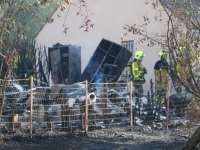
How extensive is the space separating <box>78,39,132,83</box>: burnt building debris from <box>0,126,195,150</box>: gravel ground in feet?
21.4

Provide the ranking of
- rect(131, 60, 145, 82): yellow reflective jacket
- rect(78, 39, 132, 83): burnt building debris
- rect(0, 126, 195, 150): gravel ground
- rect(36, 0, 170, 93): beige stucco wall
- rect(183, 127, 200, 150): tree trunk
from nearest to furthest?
rect(183, 127, 200, 150): tree trunk < rect(0, 126, 195, 150): gravel ground < rect(131, 60, 145, 82): yellow reflective jacket < rect(78, 39, 132, 83): burnt building debris < rect(36, 0, 170, 93): beige stucco wall

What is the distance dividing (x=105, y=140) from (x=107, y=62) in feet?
27.8

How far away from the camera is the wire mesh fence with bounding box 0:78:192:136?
1129cm

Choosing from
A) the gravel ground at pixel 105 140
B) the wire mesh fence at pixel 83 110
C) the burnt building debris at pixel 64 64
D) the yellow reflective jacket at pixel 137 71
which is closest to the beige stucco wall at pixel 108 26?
the burnt building debris at pixel 64 64

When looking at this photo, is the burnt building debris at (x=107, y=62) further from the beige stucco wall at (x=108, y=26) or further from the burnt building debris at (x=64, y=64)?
the beige stucco wall at (x=108, y=26)

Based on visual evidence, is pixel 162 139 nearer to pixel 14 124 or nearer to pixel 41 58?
pixel 14 124

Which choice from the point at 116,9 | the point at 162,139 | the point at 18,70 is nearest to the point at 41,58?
the point at 18,70

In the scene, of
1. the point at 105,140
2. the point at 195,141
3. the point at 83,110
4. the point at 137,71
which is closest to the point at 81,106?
the point at 83,110

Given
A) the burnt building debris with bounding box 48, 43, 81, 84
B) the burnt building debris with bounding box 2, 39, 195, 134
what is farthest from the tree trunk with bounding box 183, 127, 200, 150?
the burnt building debris with bounding box 48, 43, 81, 84

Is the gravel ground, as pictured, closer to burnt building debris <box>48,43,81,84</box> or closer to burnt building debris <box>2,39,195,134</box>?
burnt building debris <box>2,39,195,134</box>

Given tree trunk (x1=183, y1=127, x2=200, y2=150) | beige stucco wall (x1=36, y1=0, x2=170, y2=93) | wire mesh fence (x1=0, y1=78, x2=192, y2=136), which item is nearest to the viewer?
tree trunk (x1=183, y1=127, x2=200, y2=150)

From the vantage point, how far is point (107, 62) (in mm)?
18609

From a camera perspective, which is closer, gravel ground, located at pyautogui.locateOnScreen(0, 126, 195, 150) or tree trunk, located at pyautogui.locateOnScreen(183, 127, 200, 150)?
tree trunk, located at pyautogui.locateOnScreen(183, 127, 200, 150)

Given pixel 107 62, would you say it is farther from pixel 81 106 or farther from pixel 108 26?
pixel 81 106
